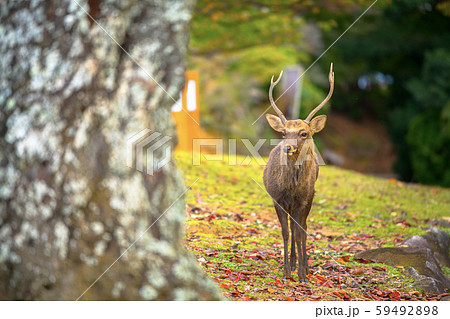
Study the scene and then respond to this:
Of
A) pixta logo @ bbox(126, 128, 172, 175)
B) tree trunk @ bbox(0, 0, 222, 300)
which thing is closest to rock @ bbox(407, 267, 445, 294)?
tree trunk @ bbox(0, 0, 222, 300)

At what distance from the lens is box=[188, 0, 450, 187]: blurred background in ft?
38.0

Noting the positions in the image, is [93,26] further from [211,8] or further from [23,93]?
[211,8]

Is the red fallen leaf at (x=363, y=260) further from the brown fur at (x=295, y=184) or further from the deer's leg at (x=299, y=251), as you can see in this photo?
the deer's leg at (x=299, y=251)

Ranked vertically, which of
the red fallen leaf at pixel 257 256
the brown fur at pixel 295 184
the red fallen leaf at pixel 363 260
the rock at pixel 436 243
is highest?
the brown fur at pixel 295 184

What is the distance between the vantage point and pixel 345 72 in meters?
18.6

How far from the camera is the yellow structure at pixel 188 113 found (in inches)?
395

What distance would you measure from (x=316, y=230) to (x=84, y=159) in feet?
13.9

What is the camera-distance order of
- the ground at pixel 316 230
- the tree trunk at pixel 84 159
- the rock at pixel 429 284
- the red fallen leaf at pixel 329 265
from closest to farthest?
the tree trunk at pixel 84 159 < the ground at pixel 316 230 < the rock at pixel 429 284 < the red fallen leaf at pixel 329 265

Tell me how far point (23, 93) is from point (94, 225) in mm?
781

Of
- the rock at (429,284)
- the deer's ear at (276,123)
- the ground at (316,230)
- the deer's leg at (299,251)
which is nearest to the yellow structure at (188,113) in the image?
the ground at (316,230)

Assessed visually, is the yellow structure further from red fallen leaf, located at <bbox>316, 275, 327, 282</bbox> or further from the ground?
red fallen leaf, located at <bbox>316, 275, 327, 282</bbox>

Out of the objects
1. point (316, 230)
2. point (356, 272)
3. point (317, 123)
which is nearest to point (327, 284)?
point (356, 272)

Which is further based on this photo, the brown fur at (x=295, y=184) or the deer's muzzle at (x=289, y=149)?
the brown fur at (x=295, y=184)

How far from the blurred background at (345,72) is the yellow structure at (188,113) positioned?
1.80 m
